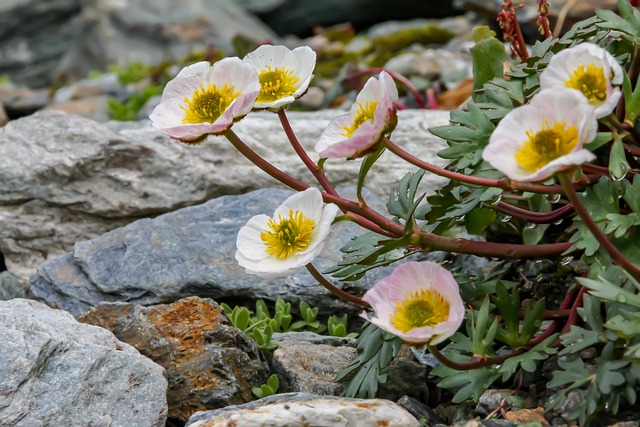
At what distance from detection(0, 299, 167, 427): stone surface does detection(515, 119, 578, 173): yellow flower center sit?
1.09 m

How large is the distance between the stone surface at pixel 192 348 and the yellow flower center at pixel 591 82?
1.15 meters

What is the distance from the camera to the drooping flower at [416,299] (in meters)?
1.81

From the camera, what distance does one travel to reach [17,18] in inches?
431

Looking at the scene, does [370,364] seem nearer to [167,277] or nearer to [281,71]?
[281,71]

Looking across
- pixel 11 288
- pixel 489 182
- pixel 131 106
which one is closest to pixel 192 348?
pixel 489 182

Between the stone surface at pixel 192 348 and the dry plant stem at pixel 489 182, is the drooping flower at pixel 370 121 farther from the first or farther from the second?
the stone surface at pixel 192 348

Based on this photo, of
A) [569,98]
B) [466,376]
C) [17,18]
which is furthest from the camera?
[17,18]

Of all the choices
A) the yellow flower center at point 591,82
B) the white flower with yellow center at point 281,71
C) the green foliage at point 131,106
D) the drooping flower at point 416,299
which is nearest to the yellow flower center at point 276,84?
the white flower with yellow center at point 281,71

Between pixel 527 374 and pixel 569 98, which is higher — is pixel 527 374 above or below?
below

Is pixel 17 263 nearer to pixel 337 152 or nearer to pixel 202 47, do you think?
pixel 337 152

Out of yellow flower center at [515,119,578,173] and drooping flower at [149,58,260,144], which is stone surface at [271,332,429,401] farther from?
yellow flower center at [515,119,578,173]

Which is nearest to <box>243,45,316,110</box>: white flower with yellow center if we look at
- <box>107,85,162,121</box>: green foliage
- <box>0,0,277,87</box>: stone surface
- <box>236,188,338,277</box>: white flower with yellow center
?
<box>236,188,338,277</box>: white flower with yellow center

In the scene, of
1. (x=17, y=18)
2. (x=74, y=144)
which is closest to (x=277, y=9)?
(x=17, y=18)

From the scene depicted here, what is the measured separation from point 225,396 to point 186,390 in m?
0.11
